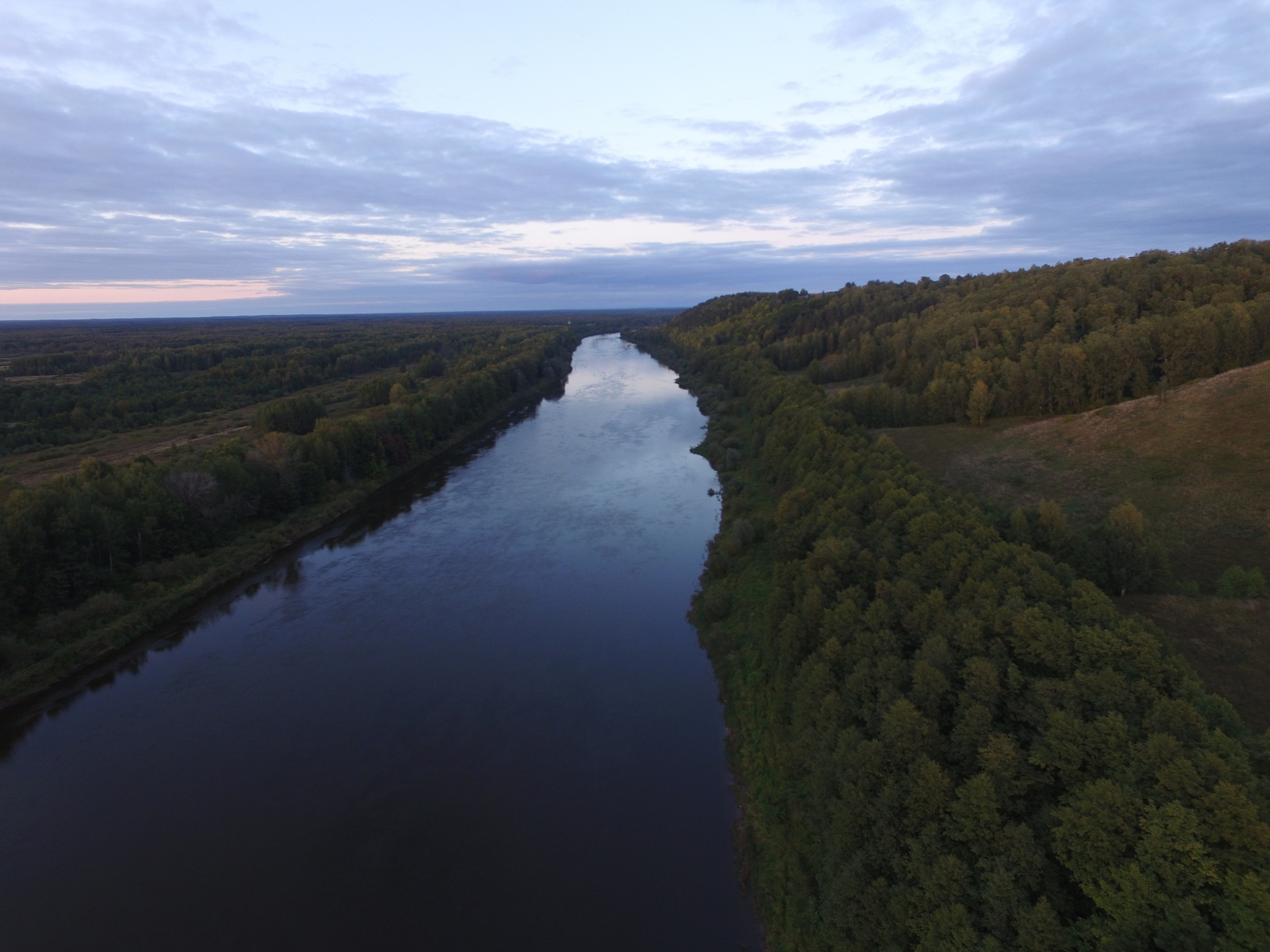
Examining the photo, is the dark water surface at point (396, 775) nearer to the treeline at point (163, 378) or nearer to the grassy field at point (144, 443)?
the grassy field at point (144, 443)

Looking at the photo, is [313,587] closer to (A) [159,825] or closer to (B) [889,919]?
(A) [159,825]

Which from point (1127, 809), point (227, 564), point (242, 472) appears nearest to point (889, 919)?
point (1127, 809)

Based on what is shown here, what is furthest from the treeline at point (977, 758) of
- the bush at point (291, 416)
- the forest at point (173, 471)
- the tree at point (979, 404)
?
the bush at point (291, 416)

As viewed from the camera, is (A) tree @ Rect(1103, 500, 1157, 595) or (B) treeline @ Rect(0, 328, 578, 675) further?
(B) treeline @ Rect(0, 328, 578, 675)

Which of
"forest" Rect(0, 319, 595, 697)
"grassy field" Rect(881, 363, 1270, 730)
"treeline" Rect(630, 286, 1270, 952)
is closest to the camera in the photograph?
"treeline" Rect(630, 286, 1270, 952)

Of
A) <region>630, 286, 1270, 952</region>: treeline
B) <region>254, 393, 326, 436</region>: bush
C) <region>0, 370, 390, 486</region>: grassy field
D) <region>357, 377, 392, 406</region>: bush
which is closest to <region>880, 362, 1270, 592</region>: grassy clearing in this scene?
<region>630, 286, 1270, 952</region>: treeline

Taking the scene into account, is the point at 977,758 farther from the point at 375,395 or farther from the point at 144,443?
the point at 375,395

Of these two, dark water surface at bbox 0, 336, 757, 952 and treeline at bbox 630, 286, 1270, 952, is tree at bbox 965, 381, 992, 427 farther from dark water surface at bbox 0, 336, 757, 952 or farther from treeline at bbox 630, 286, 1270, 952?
dark water surface at bbox 0, 336, 757, 952
